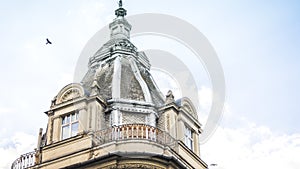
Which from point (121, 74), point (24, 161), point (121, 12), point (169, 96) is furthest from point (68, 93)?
point (121, 12)

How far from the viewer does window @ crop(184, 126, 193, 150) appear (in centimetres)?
3522

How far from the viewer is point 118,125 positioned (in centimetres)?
3294

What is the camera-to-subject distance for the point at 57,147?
32.9 metres

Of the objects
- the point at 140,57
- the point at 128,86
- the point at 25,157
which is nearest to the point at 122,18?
the point at 140,57

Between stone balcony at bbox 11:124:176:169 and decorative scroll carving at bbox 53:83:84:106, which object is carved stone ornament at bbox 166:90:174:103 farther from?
decorative scroll carving at bbox 53:83:84:106

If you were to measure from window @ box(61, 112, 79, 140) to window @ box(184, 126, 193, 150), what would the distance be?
22.0 ft

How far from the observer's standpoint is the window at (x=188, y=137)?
3522 cm

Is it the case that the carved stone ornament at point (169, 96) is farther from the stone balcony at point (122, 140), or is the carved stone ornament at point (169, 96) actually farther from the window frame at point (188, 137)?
the stone balcony at point (122, 140)

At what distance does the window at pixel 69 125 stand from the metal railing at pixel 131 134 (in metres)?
1.91

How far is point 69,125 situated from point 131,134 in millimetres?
4444

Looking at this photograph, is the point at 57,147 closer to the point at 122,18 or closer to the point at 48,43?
the point at 48,43

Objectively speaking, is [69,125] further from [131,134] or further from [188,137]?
[188,137]

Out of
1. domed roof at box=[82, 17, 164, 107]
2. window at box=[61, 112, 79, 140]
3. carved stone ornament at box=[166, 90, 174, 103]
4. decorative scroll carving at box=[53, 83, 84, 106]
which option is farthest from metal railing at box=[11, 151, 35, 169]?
carved stone ornament at box=[166, 90, 174, 103]

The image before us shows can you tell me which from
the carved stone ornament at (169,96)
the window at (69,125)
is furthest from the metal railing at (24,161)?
the carved stone ornament at (169,96)
